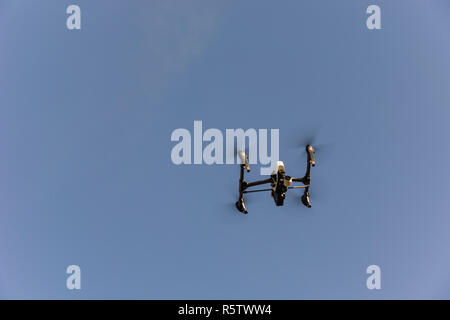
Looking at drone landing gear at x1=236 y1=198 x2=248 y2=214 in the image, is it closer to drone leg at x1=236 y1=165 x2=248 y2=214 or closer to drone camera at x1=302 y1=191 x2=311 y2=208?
drone leg at x1=236 y1=165 x2=248 y2=214

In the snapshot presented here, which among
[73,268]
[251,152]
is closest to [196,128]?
[251,152]

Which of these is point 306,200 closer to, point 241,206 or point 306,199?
point 306,199

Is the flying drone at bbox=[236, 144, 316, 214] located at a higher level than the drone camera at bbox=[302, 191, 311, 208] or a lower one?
higher

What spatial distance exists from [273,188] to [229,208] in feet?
8.85

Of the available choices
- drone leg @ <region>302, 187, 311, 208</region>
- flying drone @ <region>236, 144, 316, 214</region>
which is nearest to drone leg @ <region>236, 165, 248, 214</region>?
flying drone @ <region>236, 144, 316, 214</region>

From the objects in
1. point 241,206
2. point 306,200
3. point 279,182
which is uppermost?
point 279,182

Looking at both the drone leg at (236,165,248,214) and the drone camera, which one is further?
the drone camera

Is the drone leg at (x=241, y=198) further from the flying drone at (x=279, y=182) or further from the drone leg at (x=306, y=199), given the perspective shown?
the drone leg at (x=306, y=199)

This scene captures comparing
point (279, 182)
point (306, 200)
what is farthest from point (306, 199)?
point (279, 182)

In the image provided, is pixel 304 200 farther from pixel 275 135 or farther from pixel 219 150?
pixel 219 150

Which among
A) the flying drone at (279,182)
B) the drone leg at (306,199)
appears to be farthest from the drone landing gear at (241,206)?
the drone leg at (306,199)

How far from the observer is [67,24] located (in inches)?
540

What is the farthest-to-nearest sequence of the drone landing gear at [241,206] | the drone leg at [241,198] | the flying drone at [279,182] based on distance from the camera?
the drone landing gear at [241,206]
the drone leg at [241,198]
the flying drone at [279,182]

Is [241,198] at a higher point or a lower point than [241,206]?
higher
